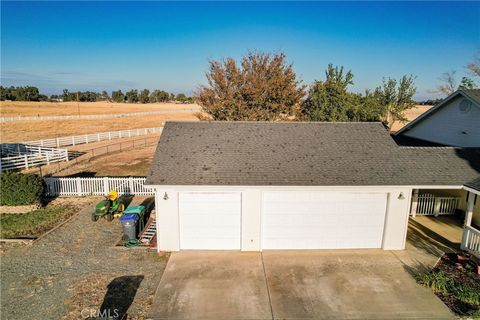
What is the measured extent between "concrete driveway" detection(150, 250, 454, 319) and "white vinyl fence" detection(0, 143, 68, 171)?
18.9 meters

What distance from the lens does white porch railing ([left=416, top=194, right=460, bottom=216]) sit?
15.1 m

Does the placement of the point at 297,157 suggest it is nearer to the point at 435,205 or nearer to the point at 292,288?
the point at 292,288

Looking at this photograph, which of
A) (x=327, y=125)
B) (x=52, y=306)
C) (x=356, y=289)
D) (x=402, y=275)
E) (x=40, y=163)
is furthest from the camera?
(x=40, y=163)

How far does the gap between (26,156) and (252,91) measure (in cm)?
1959

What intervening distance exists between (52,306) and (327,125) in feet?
39.7

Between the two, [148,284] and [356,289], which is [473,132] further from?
[148,284]

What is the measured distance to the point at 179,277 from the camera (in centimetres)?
970

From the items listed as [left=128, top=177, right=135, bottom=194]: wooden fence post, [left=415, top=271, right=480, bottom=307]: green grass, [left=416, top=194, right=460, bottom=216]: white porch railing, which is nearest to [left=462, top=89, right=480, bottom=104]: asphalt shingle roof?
[left=416, top=194, right=460, bottom=216]: white porch railing

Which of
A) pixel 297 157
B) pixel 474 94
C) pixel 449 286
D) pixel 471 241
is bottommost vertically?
pixel 449 286

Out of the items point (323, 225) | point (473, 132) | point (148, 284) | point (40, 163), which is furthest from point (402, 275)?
point (40, 163)

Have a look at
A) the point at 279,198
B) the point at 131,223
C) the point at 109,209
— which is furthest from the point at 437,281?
the point at 109,209

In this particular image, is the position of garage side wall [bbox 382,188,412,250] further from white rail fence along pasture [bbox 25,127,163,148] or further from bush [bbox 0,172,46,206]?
white rail fence along pasture [bbox 25,127,163,148]

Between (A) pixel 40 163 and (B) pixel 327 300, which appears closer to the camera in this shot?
(B) pixel 327 300

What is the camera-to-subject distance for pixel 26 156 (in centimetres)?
2322
